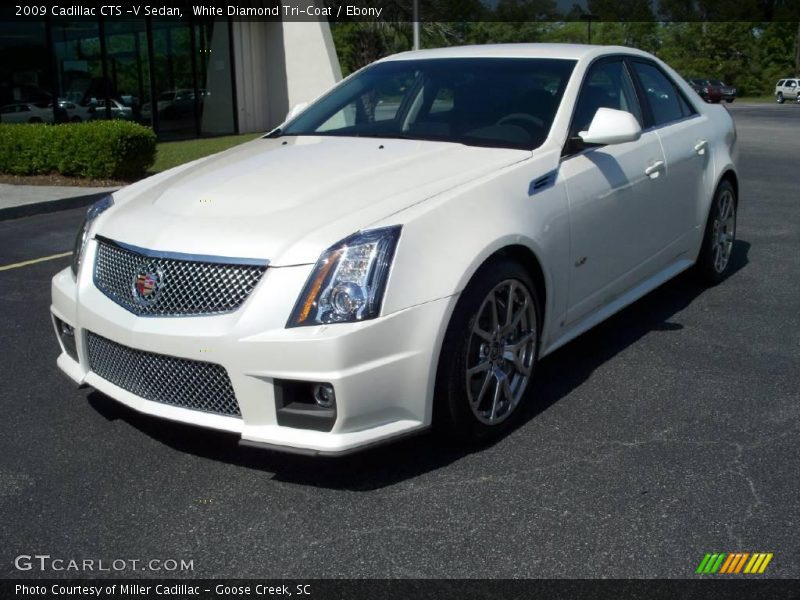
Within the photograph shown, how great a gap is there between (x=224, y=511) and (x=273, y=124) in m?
23.0

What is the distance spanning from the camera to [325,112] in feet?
17.5

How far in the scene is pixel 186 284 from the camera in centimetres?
343

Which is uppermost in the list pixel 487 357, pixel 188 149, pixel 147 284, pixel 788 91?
pixel 147 284

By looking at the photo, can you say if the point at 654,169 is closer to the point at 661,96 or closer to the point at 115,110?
the point at 661,96

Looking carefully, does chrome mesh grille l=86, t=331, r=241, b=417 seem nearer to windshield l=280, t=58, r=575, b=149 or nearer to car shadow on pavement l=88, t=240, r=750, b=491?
car shadow on pavement l=88, t=240, r=750, b=491

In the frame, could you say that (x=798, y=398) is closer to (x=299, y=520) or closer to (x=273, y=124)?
(x=299, y=520)

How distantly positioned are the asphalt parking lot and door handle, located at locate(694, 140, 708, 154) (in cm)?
134

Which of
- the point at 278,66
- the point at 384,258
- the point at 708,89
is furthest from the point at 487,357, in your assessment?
the point at 708,89

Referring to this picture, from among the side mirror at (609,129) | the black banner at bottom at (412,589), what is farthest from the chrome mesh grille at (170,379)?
the side mirror at (609,129)

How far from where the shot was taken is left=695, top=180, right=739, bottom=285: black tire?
6.11 metres

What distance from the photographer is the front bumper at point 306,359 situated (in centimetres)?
323

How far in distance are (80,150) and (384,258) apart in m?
10.7

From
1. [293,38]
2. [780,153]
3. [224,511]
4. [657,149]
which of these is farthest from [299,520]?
[293,38]

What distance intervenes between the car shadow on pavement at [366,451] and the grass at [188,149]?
1083 centimetres
